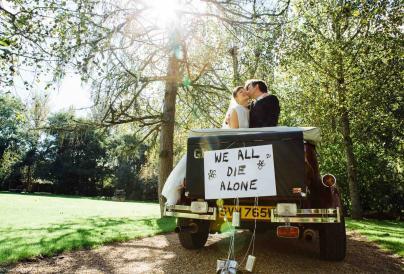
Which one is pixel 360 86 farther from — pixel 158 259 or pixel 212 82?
pixel 158 259

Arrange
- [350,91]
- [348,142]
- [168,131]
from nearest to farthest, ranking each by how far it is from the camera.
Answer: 1. [168,131]
2. [350,91]
3. [348,142]

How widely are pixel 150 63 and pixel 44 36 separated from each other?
4153 millimetres

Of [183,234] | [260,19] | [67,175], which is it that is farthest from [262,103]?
[67,175]

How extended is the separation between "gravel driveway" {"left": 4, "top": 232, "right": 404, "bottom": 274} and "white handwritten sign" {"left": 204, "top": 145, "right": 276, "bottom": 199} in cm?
113

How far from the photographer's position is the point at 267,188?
4211 mm

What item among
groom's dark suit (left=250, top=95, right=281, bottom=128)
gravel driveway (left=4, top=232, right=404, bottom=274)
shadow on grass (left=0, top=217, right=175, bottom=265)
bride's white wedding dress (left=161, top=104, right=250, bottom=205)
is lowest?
gravel driveway (left=4, top=232, right=404, bottom=274)

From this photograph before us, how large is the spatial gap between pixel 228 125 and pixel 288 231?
2128 mm

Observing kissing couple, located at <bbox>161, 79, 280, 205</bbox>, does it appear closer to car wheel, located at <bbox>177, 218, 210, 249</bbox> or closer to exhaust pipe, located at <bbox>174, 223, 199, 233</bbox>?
exhaust pipe, located at <bbox>174, 223, 199, 233</bbox>

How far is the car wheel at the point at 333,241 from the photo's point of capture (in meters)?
4.73

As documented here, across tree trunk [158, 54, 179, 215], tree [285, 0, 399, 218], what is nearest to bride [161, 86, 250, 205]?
tree trunk [158, 54, 179, 215]

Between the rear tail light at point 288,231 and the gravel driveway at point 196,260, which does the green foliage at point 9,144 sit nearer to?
the gravel driveway at point 196,260

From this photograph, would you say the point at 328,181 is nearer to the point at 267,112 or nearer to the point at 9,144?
the point at 267,112

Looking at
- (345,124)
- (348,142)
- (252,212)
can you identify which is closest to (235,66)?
(345,124)

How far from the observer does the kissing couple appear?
5293mm
